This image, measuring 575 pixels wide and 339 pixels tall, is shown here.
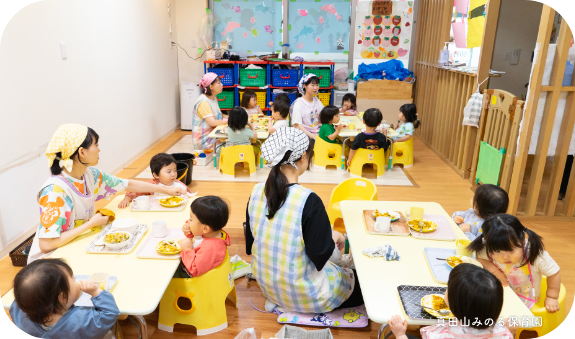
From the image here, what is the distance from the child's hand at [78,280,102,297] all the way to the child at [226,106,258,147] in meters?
3.31

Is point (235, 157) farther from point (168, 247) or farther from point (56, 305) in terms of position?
point (56, 305)

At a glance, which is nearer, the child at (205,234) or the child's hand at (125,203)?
the child at (205,234)

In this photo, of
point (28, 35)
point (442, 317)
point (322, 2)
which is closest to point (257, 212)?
point (442, 317)

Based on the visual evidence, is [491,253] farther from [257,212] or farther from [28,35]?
[28,35]

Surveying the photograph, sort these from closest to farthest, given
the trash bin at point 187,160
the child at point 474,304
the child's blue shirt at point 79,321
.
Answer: the child at point 474,304
the child's blue shirt at point 79,321
the trash bin at point 187,160

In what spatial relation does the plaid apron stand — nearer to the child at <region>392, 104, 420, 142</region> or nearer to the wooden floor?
the wooden floor

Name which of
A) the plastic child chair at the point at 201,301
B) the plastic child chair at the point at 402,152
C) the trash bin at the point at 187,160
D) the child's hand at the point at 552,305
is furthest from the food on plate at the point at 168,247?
the plastic child chair at the point at 402,152

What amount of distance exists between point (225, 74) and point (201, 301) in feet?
18.8

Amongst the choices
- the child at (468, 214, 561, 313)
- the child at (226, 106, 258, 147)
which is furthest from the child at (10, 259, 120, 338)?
the child at (226, 106, 258, 147)

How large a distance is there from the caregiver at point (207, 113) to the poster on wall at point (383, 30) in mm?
3500

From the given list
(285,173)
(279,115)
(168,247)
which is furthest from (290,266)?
(279,115)

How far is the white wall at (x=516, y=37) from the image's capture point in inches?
224

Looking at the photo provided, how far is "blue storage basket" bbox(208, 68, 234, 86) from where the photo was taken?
7.39m

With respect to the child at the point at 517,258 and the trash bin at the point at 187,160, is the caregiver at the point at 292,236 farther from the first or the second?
the trash bin at the point at 187,160
